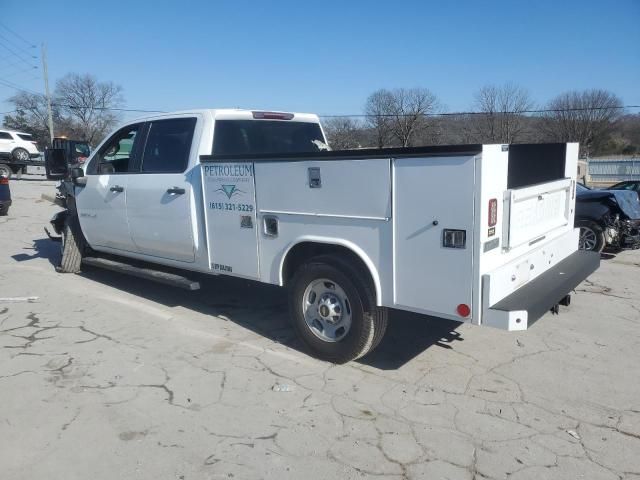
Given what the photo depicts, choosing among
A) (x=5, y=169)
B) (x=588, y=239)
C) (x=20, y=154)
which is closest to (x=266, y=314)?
(x=588, y=239)

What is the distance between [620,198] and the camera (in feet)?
29.2

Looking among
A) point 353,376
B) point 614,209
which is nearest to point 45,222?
point 353,376

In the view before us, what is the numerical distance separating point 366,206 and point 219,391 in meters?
1.82

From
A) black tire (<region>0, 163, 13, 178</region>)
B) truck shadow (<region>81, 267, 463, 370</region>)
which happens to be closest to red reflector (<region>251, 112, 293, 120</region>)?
→ truck shadow (<region>81, 267, 463, 370</region>)

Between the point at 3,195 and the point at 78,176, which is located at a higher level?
the point at 78,176

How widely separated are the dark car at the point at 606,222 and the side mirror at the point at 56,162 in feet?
27.1

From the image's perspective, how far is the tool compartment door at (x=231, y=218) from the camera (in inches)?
190

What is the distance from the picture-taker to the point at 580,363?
4457mm

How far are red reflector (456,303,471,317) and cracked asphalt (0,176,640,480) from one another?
0.70 metres

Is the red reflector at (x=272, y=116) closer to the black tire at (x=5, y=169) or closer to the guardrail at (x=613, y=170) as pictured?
the black tire at (x=5, y=169)

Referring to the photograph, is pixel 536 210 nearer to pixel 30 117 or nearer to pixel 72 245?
pixel 72 245

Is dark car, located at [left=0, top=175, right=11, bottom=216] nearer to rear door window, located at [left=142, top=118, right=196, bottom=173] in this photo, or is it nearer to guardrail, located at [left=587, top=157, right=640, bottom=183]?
rear door window, located at [left=142, top=118, right=196, bottom=173]

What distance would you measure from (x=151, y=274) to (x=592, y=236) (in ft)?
23.5

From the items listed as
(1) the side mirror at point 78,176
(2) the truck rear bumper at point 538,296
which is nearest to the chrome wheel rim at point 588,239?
(2) the truck rear bumper at point 538,296
